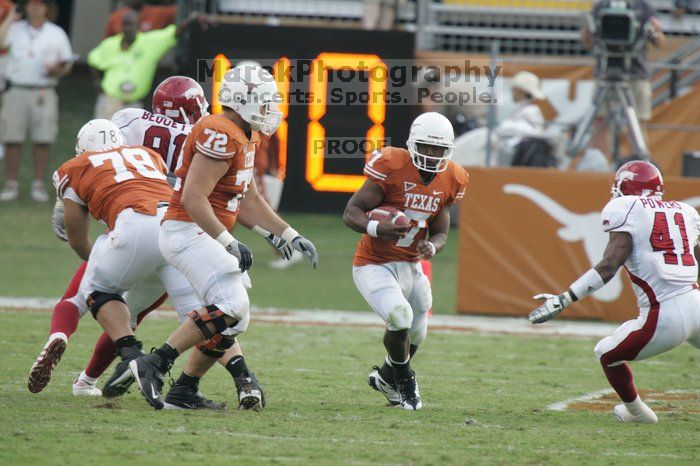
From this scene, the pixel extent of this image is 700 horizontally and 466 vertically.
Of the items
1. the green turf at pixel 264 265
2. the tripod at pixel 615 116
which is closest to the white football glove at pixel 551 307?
the green turf at pixel 264 265

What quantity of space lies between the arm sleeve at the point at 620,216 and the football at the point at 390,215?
994 millimetres

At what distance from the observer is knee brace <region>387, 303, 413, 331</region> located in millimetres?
5844

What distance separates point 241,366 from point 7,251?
685 cm

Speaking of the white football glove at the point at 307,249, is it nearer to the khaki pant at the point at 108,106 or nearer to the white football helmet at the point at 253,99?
the white football helmet at the point at 253,99

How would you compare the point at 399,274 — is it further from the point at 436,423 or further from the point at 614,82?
the point at 614,82

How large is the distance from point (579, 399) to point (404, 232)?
4.89 ft

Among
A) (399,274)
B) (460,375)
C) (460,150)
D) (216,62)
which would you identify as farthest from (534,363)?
(216,62)

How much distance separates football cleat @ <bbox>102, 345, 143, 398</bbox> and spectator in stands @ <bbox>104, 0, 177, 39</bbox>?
8833 millimetres

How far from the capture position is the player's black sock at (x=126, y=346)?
560 cm

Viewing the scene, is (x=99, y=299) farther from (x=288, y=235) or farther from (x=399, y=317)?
(x=399, y=317)

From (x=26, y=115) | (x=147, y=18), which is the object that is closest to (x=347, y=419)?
(x=26, y=115)

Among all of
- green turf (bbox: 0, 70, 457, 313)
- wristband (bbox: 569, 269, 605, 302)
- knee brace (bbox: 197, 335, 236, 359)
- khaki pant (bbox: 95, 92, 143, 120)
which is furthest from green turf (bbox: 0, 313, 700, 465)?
khaki pant (bbox: 95, 92, 143, 120)

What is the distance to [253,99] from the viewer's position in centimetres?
548

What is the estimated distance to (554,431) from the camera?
5.38m
